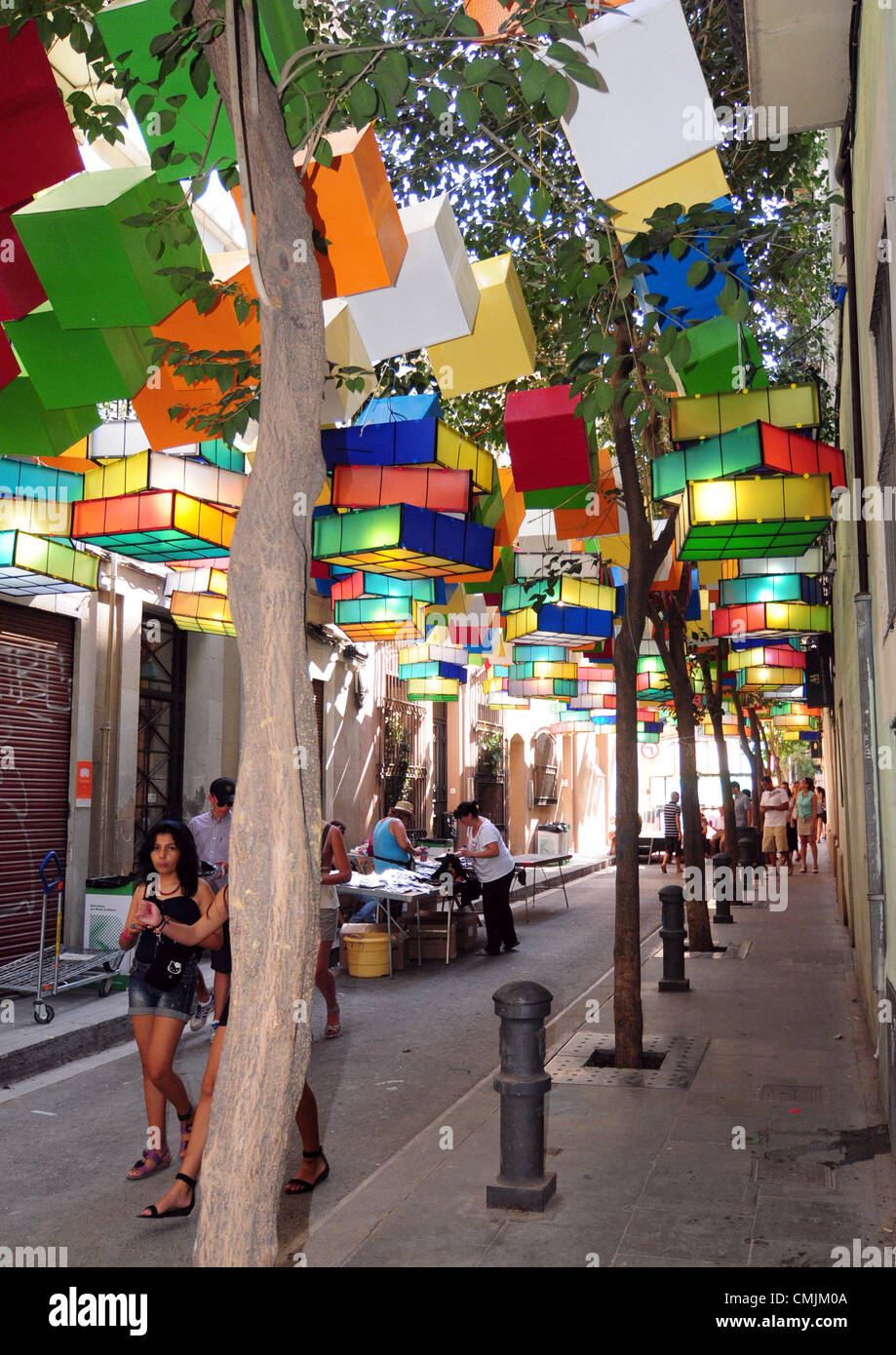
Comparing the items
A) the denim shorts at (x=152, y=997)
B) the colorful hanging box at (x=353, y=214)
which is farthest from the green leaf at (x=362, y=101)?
the denim shorts at (x=152, y=997)

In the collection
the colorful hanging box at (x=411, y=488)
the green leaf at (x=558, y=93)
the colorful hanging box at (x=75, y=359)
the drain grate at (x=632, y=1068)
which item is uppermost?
the green leaf at (x=558, y=93)

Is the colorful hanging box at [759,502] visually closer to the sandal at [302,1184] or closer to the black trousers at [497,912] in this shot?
the sandal at [302,1184]

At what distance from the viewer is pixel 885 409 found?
5.81 meters

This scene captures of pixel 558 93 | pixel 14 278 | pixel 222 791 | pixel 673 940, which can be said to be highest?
pixel 14 278

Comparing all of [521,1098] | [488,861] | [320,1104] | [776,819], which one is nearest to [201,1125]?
[521,1098]

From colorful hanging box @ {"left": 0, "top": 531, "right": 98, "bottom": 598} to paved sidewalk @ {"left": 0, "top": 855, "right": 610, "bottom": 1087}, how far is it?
3.51m

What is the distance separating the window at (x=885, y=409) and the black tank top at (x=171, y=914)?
3805mm

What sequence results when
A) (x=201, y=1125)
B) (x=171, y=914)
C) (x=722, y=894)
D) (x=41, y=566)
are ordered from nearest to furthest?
(x=201, y=1125) < (x=171, y=914) < (x=41, y=566) < (x=722, y=894)

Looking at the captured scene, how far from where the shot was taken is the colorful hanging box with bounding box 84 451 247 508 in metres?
7.54

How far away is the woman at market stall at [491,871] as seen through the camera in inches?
549

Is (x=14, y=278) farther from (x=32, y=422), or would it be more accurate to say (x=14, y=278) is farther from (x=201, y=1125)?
(x=201, y=1125)

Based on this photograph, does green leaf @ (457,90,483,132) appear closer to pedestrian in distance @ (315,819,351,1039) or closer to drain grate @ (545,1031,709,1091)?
drain grate @ (545,1031,709,1091)

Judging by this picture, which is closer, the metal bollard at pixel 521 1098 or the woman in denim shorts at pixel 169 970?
the metal bollard at pixel 521 1098

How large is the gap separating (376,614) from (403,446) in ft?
12.0
